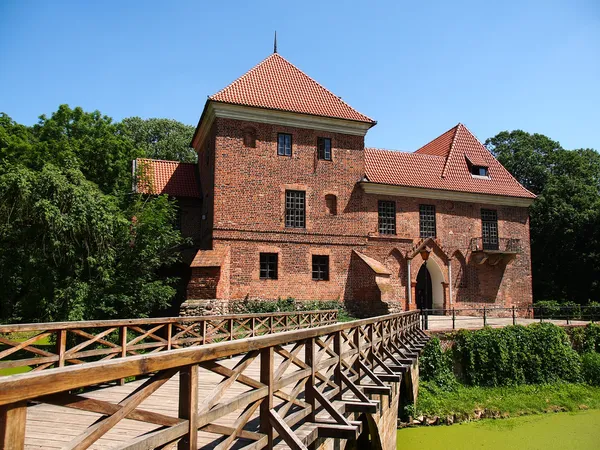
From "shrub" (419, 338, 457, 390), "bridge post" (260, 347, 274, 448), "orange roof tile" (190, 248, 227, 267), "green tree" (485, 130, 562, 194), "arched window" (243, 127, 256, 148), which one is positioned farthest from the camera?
"green tree" (485, 130, 562, 194)

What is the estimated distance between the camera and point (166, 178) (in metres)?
23.3

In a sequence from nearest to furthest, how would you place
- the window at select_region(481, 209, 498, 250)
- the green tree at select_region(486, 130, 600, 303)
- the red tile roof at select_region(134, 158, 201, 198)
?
1. the red tile roof at select_region(134, 158, 201, 198)
2. the window at select_region(481, 209, 498, 250)
3. the green tree at select_region(486, 130, 600, 303)

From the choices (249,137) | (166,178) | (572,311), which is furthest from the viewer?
(572,311)

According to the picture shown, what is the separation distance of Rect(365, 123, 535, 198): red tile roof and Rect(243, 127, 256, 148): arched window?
5868 mm

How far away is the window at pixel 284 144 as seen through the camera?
20797 mm

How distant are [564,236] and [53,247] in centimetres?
3145

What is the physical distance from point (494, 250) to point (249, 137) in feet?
44.8

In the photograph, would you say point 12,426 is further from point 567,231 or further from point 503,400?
point 567,231

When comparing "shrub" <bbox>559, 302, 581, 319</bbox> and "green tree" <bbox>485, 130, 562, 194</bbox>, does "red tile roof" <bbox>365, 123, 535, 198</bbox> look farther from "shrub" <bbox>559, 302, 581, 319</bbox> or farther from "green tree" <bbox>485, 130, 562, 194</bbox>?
"green tree" <bbox>485, 130, 562, 194</bbox>

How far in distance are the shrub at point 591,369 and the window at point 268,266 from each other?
1281cm

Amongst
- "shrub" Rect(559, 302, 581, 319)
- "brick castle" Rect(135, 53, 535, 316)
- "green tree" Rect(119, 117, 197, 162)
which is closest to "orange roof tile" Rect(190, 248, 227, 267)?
"brick castle" Rect(135, 53, 535, 316)

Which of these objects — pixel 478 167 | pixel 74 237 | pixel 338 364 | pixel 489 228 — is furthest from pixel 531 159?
pixel 338 364

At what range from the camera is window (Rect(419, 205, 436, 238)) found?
77.7 feet

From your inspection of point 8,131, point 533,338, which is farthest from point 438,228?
point 8,131
